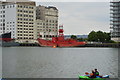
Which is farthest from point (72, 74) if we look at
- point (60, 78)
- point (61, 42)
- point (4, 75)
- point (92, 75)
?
point (61, 42)

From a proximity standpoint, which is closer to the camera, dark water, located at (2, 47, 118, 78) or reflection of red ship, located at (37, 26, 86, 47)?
dark water, located at (2, 47, 118, 78)

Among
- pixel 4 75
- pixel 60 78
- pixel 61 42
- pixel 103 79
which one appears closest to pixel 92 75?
pixel 103 79

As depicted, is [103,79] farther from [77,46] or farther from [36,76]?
[77,46]

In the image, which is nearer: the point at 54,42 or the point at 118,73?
the point at 118,73

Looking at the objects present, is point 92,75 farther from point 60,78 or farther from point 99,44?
point 99,44

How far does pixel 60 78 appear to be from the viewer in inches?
1741

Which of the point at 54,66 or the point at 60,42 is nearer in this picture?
the point at 54,66

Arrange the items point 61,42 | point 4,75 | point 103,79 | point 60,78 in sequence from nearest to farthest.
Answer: point 103,79 → point 60,78 → point 4,75 → point 61,42

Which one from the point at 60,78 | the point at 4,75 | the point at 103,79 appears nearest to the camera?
the point at 103,79

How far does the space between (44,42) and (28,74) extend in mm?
148353

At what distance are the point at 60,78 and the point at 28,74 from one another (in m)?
7.24

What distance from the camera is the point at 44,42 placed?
19625cm

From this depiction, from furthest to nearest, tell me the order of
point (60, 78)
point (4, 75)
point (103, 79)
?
point (4, 75), point (60, 78), point (103, 79)

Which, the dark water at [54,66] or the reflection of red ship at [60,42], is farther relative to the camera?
the reflection of red ship at [60,42]
